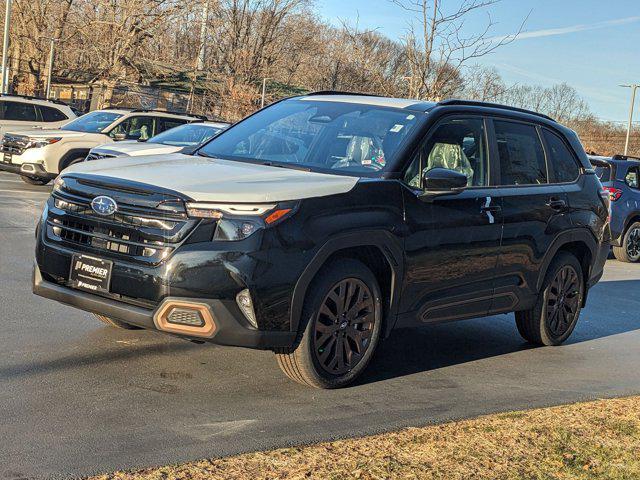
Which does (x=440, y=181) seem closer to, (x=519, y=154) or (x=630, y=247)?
(x=519, y=154)

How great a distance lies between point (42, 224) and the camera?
5664 mm

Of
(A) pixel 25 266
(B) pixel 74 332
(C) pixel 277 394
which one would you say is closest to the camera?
(C) pixel 277 394

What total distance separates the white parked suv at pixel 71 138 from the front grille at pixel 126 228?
11738 millimetres

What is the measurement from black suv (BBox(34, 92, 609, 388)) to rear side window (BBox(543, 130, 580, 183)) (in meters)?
0.03

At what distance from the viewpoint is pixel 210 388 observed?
5.41 metres

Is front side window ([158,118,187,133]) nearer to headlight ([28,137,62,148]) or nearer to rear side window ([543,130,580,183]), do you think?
headlight ([28,137,62,148])

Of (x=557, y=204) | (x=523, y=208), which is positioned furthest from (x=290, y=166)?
(x=557, y=204)

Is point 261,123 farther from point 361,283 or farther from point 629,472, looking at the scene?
point 629,472

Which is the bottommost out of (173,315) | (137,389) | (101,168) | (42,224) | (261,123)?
(137,389)

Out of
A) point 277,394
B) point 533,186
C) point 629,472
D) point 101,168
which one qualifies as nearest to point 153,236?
point 101,168

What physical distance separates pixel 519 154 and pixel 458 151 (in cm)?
84

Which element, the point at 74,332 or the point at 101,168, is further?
the point at 74,332

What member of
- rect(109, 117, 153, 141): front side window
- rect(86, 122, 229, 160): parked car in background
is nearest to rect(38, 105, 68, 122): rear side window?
rect(109, 117, 153, 141): front side window

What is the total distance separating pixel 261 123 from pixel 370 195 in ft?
5.09
